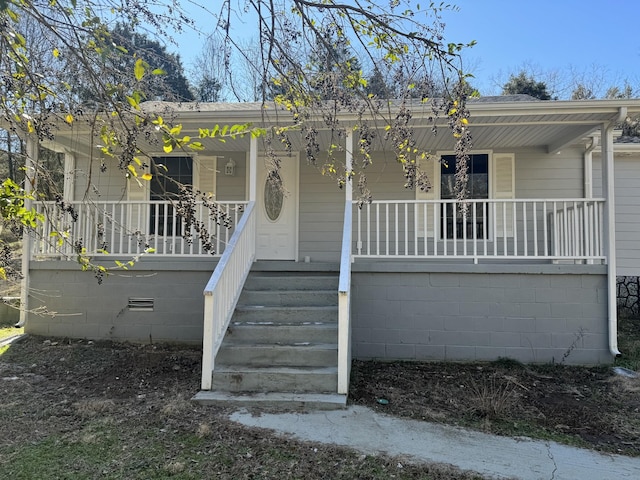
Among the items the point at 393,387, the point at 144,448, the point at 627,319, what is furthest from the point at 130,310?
the point at 627,319

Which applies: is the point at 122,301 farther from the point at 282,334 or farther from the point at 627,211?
the point at 627,211

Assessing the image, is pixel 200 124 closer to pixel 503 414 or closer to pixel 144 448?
pixel 144 448

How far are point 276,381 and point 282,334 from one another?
0.65m

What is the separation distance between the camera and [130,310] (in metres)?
6.31

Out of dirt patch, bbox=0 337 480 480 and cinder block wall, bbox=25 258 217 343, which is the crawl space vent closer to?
cinder block wall, bbox=25 258 217 343

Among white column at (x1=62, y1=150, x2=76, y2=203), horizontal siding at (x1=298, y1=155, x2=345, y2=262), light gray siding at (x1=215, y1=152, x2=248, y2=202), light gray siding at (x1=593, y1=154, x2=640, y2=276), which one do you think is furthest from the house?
light gray siding at (x1=593, y1=154, x2=640, y2=276)

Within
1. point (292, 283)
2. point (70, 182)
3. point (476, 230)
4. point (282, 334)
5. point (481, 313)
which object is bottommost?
point (282, 334)

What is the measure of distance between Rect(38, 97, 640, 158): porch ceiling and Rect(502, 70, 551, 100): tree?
9.97m

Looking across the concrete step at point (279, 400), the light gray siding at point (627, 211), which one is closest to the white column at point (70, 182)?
Answer: the concrete step at point (279, 400)

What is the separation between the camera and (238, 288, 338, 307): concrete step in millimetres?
5465

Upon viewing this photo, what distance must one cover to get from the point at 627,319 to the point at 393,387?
5.85 meters

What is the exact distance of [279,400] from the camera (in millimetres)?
4059

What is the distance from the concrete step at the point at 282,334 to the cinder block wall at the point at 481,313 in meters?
1.01

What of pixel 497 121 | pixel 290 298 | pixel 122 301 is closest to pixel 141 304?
pixel 122 301
